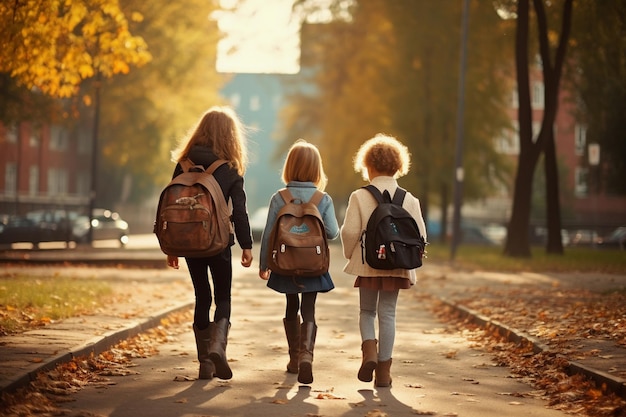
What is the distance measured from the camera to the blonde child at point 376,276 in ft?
30.3

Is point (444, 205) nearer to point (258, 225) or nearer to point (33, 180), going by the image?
point (258, 225)

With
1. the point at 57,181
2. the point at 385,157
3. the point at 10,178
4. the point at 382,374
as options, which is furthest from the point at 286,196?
the point at 57,181

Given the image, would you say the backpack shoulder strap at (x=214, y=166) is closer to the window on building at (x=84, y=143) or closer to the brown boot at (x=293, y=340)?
the brown boot at (x=293, y=340)

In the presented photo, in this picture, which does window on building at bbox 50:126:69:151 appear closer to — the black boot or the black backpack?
the black boot

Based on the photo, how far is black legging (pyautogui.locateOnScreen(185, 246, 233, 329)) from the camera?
9211mm

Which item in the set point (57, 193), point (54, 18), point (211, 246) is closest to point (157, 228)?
point (211, 246)

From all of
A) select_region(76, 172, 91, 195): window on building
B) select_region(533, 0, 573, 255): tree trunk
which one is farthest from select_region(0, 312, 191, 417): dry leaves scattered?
select_region(76, 172, 91, 195): window on building

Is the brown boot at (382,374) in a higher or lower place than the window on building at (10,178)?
lower

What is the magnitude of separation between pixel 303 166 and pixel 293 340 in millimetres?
1447

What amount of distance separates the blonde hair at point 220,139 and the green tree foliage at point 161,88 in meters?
28.8

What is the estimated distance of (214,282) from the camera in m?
9.26

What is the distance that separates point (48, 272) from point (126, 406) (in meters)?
16.7

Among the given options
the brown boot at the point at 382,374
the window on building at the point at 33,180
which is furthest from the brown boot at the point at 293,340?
the window on building at the point at 33,180

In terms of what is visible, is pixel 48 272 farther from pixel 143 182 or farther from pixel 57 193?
pixel 57 193
